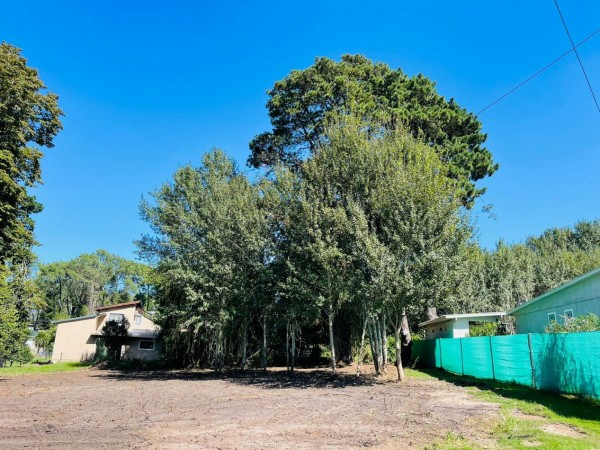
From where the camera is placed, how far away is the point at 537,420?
798 cm

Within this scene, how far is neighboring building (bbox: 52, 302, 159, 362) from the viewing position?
39.5 m

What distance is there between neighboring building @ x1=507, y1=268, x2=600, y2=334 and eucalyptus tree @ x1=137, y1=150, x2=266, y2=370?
12.9 metres

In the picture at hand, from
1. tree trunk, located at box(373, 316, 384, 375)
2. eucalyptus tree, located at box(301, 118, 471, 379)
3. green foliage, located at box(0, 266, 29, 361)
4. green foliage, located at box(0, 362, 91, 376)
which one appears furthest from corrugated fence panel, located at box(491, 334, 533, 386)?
green foliage, located at box(0, 362, 91, 376)

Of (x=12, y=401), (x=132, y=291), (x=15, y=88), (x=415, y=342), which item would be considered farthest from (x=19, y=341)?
(x=132, y=291)

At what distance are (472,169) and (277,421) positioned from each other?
2223cm

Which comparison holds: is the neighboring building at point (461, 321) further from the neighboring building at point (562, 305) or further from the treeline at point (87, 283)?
the treeline at point (87, 283)

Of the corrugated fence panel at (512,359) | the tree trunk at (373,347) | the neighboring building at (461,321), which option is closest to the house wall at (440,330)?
the neighboring building at (461,321)

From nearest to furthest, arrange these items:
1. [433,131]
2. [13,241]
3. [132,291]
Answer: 1. [13,241]
2. [433,131]
3. [132,291]

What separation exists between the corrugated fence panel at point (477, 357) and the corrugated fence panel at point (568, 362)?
11.3 ft

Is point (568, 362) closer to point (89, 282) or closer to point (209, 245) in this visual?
point (209, 245)

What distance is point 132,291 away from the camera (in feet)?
230

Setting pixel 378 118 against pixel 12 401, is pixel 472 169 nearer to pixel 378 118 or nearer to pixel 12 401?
pixel 378 118

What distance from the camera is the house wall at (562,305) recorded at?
1508cm

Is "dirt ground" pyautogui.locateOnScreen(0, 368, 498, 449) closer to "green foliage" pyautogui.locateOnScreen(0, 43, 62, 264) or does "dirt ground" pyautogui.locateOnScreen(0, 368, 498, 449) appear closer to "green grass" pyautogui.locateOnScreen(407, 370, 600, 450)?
"green grass" pyautogui.locateOnScreen(407, 370, 600, 450)
